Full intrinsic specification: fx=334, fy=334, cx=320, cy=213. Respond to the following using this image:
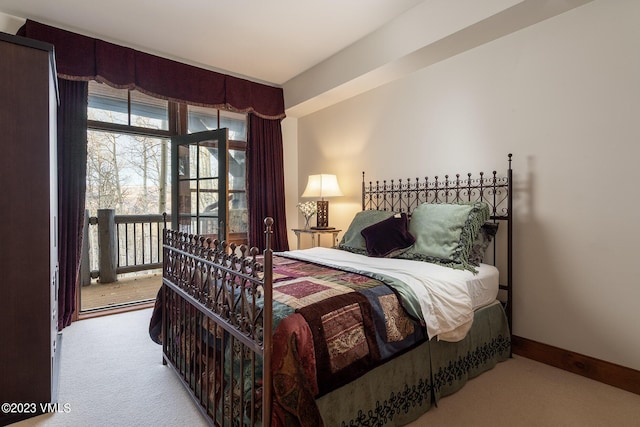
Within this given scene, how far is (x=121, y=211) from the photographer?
17.4 ft

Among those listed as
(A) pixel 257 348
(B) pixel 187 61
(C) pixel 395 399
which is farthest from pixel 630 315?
(B) pixel 187 61

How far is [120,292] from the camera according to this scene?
4336 millimetres

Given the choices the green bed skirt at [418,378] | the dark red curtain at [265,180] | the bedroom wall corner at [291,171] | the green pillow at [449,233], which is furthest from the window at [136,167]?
the green bed skirt at [418,378]

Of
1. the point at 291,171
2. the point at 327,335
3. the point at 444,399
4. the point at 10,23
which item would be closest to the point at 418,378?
the point at 444,399

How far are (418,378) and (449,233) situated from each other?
3.37 feet

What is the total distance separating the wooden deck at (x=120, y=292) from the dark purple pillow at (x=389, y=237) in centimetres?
278

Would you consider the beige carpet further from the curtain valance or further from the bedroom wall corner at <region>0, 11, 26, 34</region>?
the bedroom wall corner at <region>0, 11, 26, 34</region>

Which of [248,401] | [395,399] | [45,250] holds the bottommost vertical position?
[395,399]

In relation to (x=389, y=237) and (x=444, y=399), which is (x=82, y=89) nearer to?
(x=389, y=237)

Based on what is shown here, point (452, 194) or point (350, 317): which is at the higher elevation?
point (452, 194)

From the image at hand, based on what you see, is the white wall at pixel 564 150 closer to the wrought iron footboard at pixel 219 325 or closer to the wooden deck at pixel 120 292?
the wrought iron footboard at pixel 219 325

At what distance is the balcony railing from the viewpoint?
4.70m

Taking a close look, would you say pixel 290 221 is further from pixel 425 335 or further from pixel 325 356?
pixel 325 356

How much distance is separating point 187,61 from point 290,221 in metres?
2.27
